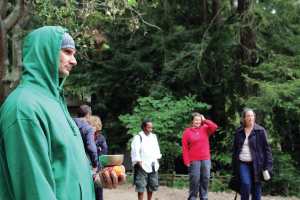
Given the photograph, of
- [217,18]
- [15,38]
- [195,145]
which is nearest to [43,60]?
[195,145]

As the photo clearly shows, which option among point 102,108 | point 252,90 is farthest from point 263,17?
point 102,108

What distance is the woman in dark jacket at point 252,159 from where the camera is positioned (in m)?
5.66

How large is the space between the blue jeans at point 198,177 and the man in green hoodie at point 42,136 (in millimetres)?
5240

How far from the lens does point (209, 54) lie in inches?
460

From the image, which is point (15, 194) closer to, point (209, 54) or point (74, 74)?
point (209, 54)

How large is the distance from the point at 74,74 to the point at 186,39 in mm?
5705

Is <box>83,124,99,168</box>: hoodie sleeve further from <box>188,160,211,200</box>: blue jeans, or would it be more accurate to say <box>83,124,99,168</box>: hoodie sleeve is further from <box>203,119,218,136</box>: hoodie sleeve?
<box>203,119,218,136</box>: hoodie sleeve

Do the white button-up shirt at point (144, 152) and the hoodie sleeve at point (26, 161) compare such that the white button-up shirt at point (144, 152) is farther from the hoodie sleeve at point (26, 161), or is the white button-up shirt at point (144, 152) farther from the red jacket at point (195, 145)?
the hoodie sleeve at point (26, 161)

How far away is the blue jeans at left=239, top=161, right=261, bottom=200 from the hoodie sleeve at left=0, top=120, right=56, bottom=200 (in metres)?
5.04

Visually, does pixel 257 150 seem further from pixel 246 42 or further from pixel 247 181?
pixel 246 42

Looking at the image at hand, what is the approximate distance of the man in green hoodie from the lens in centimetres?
128

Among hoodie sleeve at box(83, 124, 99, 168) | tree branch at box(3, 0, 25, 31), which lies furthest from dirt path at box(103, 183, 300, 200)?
tree branch at box(3, 0, 25, 31)

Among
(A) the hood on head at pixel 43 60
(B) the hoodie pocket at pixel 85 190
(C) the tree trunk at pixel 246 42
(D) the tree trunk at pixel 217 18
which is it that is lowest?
(B) the hoodie pocket at pixel 85 190

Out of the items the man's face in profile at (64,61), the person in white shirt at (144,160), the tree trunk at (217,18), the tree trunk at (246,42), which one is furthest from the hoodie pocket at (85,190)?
the tree trunk at (217,18)
